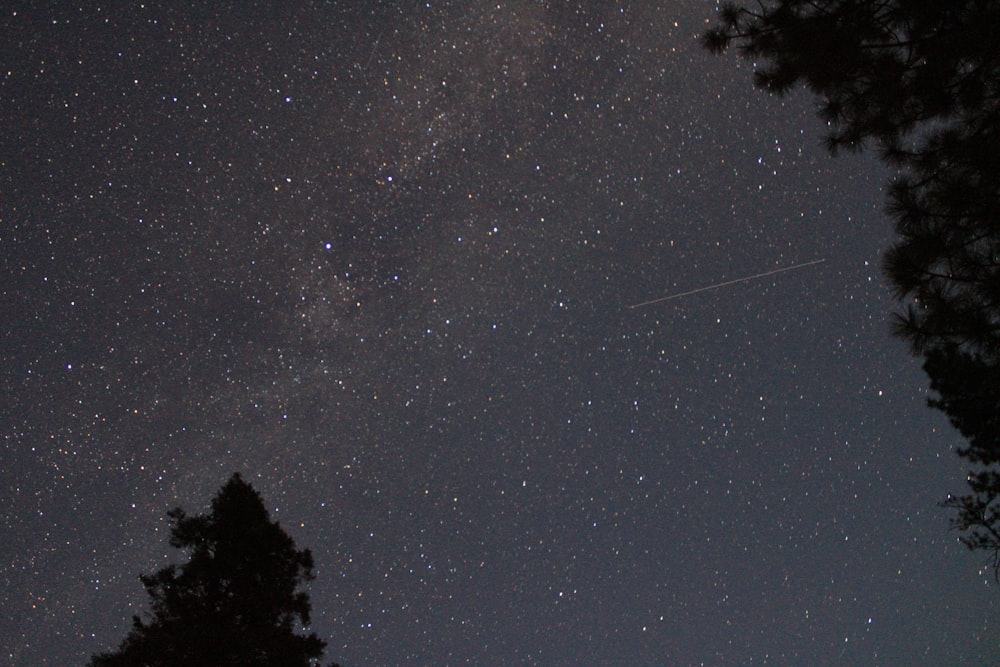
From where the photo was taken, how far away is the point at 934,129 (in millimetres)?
4730

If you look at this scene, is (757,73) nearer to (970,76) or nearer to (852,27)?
(852,27)

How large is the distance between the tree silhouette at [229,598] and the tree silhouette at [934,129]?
6814mm

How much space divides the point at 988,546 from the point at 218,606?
31.0 feet

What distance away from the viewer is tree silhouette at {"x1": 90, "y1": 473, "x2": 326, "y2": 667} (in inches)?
281

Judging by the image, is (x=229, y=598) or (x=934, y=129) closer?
(x=934, y=129)

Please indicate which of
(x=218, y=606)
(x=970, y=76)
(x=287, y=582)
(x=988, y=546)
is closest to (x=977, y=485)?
(x=988, y=546)

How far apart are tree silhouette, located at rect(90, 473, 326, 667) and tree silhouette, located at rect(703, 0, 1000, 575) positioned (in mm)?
6814

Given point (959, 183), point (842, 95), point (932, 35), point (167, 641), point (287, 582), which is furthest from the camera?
point (287, 582)

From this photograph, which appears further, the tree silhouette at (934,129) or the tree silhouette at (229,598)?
the tree silhouette at (229,598)

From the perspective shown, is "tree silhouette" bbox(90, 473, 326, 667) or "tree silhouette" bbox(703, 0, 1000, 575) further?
"tree silhouette" bbox(90, 473, 326, 667)

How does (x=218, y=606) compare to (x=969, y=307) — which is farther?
(x=218, y=606)

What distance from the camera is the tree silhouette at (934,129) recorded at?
167 inches

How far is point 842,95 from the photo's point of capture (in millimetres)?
5375

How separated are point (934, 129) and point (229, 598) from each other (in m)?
8.08
